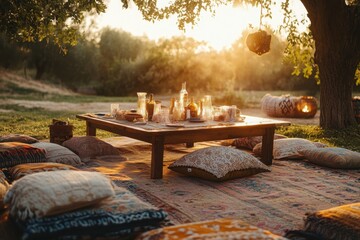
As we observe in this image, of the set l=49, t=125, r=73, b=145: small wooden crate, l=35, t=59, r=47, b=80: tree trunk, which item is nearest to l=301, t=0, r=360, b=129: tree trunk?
l=49, t=125, r=73, b=145: small wooden crate

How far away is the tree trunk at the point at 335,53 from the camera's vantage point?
7.74 metres

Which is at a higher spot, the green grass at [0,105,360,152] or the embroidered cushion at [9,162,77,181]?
the embroidered cushion at [9,162,77,181]

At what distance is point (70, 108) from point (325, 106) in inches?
255

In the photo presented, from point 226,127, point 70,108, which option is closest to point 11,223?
point 226,127

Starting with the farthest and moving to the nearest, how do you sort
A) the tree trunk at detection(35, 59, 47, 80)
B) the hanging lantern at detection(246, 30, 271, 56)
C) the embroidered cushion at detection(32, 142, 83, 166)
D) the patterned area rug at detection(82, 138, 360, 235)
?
the tree trunk at detection(35, 59, 47, 80), the hanging lantern at detection(246, 30, 271, 56), the embroidered cushion at detection(32, 142, 83, 166), the patterned area rug at detection(82, 138, 360, 235)

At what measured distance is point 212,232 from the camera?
220 cm

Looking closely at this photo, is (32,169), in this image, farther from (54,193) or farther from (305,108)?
(305,108)

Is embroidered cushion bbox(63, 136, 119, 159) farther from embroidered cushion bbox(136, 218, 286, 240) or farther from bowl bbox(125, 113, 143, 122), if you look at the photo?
embroidered cushion bbox(136, 218, 286, 240)

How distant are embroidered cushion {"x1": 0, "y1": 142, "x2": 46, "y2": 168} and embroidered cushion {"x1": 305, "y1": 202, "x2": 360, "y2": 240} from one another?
8.11 ft

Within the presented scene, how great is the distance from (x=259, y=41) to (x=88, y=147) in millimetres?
2761

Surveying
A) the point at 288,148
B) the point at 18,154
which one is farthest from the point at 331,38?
Result: the point at 18,154

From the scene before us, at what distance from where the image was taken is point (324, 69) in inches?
317

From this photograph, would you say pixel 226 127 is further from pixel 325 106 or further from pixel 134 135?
pixel 325 106

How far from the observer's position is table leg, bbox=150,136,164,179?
13.3 feet
